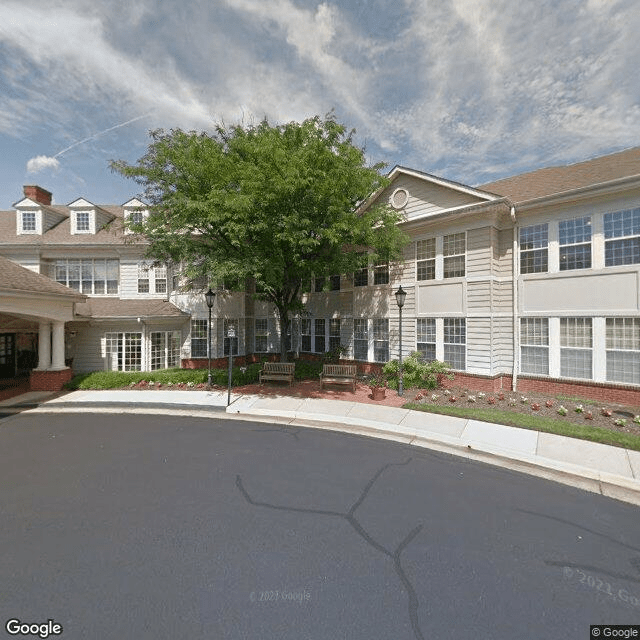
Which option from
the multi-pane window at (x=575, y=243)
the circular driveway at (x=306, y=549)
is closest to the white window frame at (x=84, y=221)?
the circular driveway at (x=306, y=549)

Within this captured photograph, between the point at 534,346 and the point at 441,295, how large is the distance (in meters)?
4.22

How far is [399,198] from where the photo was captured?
1580 centimetres

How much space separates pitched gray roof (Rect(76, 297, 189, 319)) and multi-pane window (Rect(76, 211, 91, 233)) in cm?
470

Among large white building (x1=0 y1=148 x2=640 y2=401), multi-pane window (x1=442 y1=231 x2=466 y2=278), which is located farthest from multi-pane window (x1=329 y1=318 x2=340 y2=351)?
multi-pane window (x1=442 y1=231 x2=466 y2=278)

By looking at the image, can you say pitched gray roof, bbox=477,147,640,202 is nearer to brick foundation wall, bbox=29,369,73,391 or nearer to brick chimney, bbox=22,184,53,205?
brick foundation wall, bbox=29,369,73,391

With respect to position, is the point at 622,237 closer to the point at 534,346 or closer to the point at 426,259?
the point at 534,346

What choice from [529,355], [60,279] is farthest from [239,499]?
[60,279]

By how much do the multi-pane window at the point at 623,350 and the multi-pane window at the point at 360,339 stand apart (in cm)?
978

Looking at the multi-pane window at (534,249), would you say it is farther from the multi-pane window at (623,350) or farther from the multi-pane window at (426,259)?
the multi-pane window at (426,259)

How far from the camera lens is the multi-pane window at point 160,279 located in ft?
64.3

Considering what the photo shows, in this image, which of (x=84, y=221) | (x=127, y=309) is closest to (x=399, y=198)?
(x=127, y=309)

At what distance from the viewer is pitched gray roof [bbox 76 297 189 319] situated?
17.2 meters

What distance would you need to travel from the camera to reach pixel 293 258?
12.4 meters

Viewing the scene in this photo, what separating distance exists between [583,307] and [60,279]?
1056 inches
